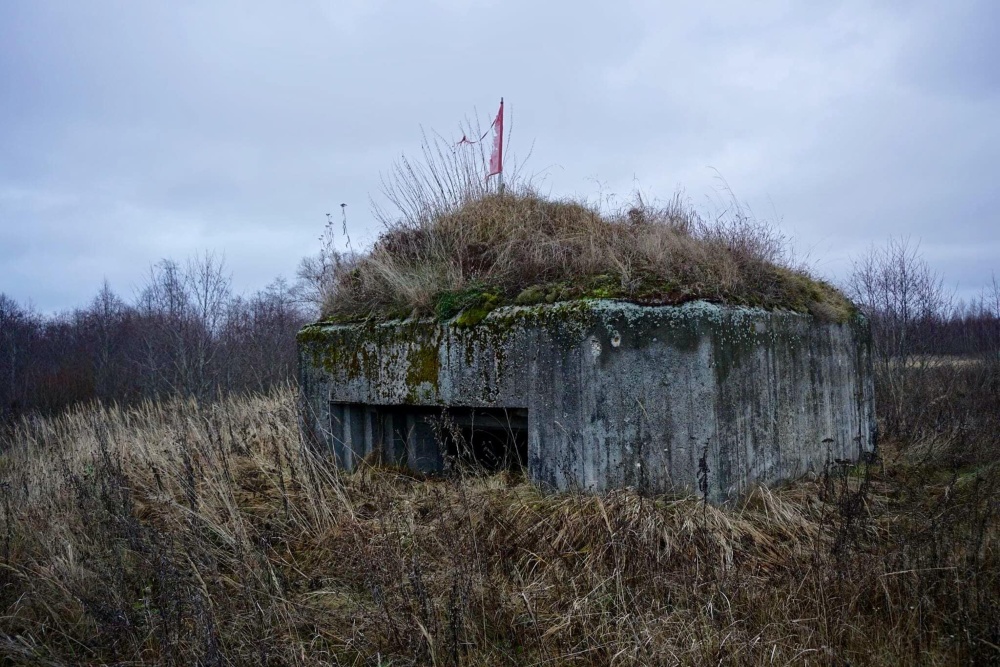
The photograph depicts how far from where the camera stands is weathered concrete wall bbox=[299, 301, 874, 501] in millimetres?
3535

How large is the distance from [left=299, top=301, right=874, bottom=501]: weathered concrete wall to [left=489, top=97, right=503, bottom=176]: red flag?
1.83 m

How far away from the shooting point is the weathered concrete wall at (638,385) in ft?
11.6

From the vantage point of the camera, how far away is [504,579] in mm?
2959

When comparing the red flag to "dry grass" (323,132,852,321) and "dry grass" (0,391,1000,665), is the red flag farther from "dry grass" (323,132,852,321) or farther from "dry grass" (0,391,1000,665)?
"dry grass" (0,391,1000,665)

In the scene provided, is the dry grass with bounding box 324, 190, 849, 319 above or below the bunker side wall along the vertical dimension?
above

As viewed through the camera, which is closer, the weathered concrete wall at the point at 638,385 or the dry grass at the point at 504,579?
the dry grass at the point at 504,579

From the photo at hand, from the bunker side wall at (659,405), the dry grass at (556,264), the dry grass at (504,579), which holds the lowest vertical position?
the dry grass at (504,579)

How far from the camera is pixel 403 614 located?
8.63ft

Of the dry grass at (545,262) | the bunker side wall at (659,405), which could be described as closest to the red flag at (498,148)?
the dry grass at (545,262)

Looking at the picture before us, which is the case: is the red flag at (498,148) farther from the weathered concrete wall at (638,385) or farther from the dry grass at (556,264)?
the weathered concrete wall at (638,385)

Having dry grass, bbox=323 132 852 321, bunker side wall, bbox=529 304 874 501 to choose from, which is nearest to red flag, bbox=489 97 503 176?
dry grass, bbox=323 132 852 321

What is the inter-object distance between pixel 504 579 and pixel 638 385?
118cm

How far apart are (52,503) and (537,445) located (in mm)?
3081

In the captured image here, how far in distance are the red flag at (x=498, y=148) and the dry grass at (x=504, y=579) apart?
8.74ft
